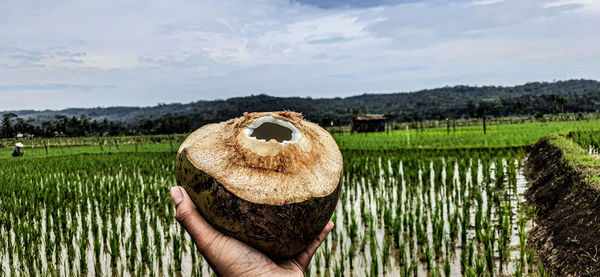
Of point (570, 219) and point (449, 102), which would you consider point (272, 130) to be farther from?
point (449, 102)

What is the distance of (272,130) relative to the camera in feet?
6.77

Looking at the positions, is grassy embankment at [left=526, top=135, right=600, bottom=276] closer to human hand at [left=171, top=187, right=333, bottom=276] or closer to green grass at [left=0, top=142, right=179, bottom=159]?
human hand at [left=171, top=187, right=333, bottom=276]

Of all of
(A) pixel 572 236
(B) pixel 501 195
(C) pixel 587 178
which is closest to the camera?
(A) pixel 572 236

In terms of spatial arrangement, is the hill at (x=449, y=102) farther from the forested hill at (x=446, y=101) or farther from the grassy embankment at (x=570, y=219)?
the grassy embankment at (x=570, y=219)

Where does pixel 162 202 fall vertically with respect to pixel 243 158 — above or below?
below

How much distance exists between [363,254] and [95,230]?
3.83 metres

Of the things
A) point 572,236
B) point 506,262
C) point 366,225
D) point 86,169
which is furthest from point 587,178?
point 86,169

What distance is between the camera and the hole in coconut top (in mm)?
1930

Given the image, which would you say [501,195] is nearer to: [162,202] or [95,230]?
[162,202]

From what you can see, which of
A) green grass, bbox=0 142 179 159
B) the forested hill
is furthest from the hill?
green grass, bbox=0 142 179 159

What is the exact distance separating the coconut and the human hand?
0.03m

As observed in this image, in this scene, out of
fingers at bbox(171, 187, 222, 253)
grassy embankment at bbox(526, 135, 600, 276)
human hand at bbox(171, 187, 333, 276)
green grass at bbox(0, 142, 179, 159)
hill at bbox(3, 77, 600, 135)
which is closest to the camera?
human hand at bbox(171, 187, 333, 276)

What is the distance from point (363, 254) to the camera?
5.00 meters

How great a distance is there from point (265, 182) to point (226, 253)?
36cm
